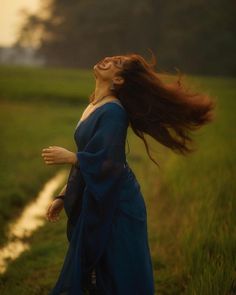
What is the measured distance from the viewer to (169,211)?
568 centimetres

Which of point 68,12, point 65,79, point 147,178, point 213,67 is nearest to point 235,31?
point 213,67

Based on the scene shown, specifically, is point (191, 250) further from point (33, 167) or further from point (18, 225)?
point (33, 167)

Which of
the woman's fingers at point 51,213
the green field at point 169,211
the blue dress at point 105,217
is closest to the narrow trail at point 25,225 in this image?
the green field at point 169,211

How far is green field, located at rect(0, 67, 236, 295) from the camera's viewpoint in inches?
143

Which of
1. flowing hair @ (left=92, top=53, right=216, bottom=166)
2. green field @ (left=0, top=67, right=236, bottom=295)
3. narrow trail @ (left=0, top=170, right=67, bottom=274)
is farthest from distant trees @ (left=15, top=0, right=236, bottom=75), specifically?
flowing hair @ (left=92, top=53, right=216, bottom=166)

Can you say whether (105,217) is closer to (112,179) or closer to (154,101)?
(112,179)

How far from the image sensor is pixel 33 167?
756 cm

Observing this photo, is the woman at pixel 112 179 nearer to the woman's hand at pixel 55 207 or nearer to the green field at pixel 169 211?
the woman's hand at pixel 55 207

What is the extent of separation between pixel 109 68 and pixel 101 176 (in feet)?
1.79

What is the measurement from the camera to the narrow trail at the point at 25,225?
14.4 ft

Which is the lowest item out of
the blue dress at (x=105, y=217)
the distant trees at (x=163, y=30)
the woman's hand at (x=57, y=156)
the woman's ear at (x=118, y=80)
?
the blue dress at (x=105, y=217)

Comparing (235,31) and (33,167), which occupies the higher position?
(235,31)

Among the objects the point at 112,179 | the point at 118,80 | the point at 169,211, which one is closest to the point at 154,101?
the point at 118,80

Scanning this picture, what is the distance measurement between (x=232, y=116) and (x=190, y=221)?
1008cm
